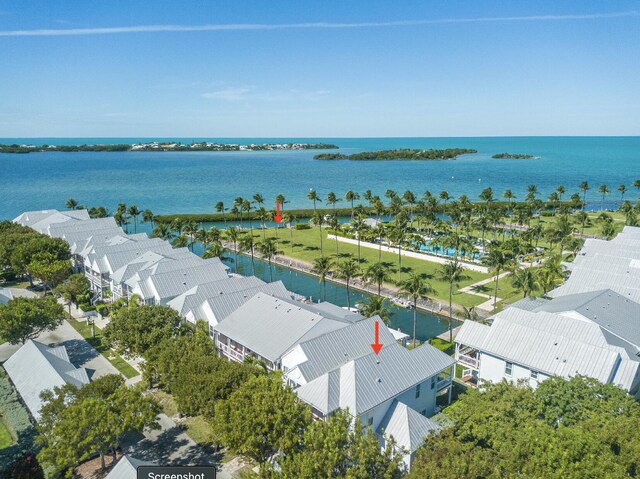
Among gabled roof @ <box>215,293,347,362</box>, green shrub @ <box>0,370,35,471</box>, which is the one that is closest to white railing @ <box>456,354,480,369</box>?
gabled roof @ <box>215,293,347,362</box>

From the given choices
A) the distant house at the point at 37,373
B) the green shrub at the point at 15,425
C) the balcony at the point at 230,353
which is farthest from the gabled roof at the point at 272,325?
the green shrub at the point at 15,425

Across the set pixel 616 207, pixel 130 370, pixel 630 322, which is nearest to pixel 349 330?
pixel 130 370

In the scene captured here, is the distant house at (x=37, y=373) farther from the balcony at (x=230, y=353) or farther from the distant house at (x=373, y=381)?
the distant house at (x=373, y=381)

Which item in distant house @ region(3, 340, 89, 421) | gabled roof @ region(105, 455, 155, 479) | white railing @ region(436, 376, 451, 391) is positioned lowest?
white railing @ region(436, 376, 451, 391)

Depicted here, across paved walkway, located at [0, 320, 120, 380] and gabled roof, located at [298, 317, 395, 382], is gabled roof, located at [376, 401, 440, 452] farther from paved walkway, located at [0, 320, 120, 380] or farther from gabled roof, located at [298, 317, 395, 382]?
paved walkway, located at [0, 320, 120, 380]

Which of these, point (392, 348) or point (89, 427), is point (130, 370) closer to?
point (89, 427)

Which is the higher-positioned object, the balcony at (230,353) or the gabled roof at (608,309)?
the gabled roof at (608,309)
